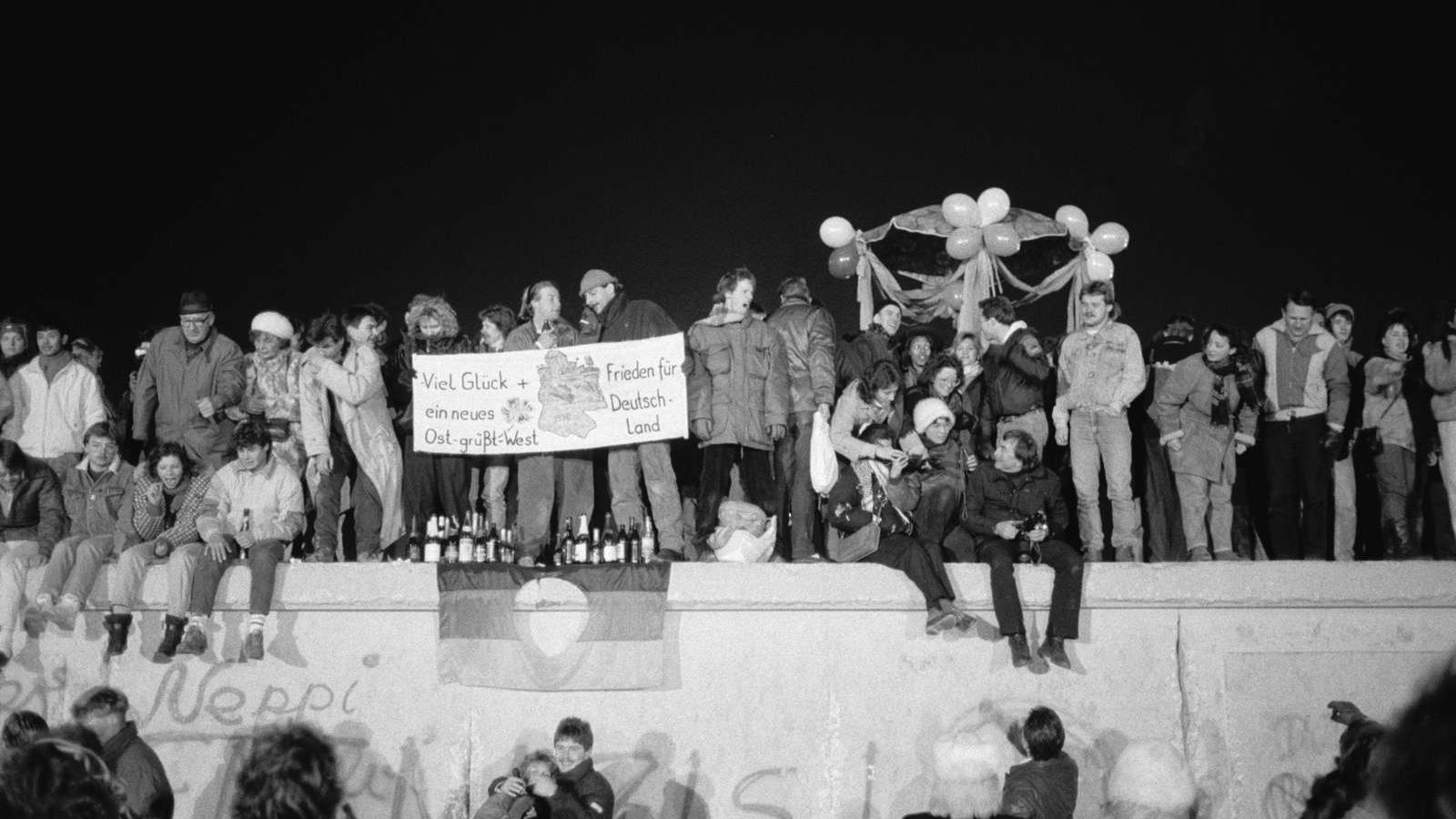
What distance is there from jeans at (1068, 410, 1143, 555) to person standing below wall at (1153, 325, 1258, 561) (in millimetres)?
393

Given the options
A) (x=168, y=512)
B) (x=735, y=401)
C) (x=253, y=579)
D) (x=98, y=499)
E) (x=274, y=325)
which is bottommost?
(x=253, y=579)

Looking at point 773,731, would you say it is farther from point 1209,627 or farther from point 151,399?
point 151,399

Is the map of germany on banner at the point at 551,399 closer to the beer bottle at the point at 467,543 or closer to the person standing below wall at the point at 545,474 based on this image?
the person standing below wall at the point at 545,474

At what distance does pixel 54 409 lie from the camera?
439 inches

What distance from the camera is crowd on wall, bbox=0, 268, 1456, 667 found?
9664mm

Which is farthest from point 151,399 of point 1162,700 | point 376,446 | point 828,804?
point 1162,700

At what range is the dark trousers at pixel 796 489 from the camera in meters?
10.1

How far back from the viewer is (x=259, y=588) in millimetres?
9344

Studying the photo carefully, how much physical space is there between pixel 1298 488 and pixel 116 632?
334 inches

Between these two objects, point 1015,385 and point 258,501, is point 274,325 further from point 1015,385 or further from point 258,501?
point 1015,385

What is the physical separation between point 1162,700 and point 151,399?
794 cm

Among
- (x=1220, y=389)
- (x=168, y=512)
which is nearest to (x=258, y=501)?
(x=168, y=512)

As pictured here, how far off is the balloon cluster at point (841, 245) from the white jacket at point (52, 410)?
894cm

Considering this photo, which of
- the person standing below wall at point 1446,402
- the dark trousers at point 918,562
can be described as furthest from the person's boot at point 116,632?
the person standing below wall at point 1446,402
